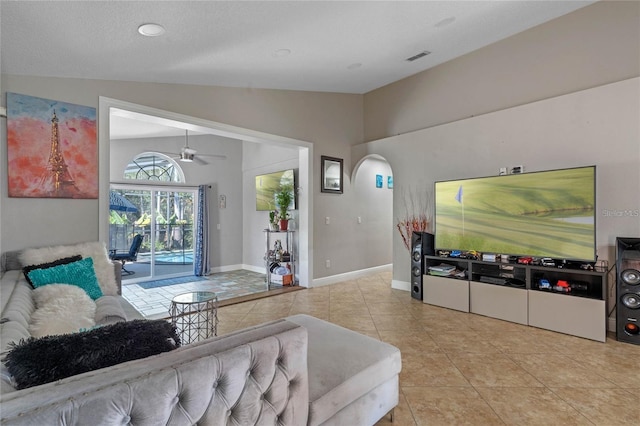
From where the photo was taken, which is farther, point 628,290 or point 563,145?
point 563,145

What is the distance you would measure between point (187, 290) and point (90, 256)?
244 cm

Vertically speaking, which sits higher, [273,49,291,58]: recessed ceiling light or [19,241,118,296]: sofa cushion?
[273,49,291,58]: recessed ceiling light

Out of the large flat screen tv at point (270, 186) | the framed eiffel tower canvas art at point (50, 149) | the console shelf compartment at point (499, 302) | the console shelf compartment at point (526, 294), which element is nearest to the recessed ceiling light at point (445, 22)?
the console shelf compartment at point (526, 294)

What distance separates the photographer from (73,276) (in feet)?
8.74

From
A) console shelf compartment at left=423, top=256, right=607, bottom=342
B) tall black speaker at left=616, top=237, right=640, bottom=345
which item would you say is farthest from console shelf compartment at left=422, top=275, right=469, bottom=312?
tall black speaker at left=616, top=237, right=640, bottom=345

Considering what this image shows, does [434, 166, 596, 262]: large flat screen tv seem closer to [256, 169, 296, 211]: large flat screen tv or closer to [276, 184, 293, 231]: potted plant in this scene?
[276, 184, 293, 231]: potted plant

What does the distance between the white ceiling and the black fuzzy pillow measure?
7.69 ft

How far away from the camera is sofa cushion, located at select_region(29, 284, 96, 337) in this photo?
183 centimetres

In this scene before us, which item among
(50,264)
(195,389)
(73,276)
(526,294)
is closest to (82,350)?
(195,389)

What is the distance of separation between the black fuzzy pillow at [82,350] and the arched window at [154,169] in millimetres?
5943

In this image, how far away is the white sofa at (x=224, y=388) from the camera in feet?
2.53

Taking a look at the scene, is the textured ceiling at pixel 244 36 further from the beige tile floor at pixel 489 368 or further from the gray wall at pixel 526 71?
the beige tile floor at pixel 489 368

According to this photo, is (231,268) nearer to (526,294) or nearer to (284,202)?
(284,202)

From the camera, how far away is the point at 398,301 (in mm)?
4453
